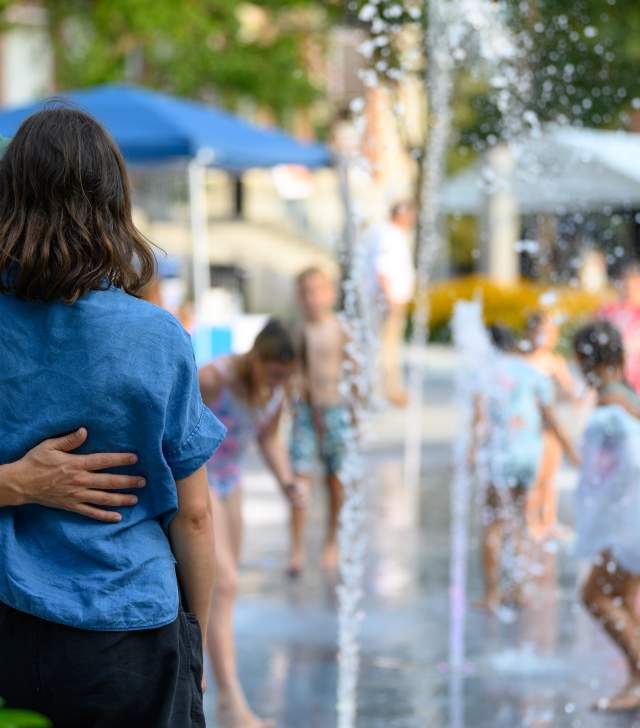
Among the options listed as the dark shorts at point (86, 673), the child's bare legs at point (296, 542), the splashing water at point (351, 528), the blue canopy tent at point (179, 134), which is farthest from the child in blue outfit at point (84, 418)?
the blue canopy tent at point (179, 134)

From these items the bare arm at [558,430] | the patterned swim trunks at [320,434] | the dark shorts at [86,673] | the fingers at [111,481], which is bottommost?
the patterned swim trunks at [320,434]

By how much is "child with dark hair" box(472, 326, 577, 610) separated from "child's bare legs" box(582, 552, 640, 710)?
155 centimetres

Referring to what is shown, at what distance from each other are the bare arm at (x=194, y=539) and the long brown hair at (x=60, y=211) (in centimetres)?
37

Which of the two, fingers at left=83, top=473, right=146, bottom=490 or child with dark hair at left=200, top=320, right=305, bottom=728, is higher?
fingers at left=83, top=473, right=146, bottom=490

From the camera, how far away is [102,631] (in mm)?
2496

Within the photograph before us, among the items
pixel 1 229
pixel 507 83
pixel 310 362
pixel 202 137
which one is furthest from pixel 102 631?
pixel 202 137

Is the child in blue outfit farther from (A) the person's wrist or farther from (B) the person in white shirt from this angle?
(B) the person in white shirt

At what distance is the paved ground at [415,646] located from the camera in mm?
5352

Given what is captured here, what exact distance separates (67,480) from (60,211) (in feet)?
1.42

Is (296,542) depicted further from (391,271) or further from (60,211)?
(391,271)

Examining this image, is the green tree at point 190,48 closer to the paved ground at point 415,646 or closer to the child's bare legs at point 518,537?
the paved ground at point 415,646

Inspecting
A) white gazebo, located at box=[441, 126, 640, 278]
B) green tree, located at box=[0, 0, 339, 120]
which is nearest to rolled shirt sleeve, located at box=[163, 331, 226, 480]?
white gazebo, located at box=[441, 126, 640, 278]

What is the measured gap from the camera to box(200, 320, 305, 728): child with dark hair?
16.5 feet

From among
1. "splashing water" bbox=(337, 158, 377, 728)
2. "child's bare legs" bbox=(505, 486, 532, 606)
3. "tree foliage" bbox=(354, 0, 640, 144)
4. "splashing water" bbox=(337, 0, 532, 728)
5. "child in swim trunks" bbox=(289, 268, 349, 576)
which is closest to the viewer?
"splashing water" bbox=(337, 158, 377, 728)
